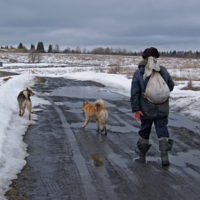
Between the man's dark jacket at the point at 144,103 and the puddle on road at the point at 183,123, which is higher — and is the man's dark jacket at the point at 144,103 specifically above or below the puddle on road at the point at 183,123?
above

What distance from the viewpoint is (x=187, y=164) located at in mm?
4492

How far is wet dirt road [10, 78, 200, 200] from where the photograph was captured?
3.36 m

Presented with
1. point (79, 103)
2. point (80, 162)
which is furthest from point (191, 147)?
point (79, 103)

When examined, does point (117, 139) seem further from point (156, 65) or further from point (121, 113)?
point (121, 113)

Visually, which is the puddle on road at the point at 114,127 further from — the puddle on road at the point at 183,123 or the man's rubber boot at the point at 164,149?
the man's rubber boot at the point at 164,149

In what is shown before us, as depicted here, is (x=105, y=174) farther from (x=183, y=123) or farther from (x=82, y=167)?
(x=183, y=123)

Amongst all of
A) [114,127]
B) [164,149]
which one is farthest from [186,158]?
[114,127]

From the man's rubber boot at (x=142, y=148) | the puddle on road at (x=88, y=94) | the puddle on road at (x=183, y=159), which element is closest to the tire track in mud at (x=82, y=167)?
the man's rubber boot at (x=142, y=148)

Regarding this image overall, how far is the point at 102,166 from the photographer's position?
4.32 m

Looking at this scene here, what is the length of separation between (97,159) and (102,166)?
38 cm

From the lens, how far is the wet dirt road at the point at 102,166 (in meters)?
3.36

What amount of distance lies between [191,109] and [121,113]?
9.53ft

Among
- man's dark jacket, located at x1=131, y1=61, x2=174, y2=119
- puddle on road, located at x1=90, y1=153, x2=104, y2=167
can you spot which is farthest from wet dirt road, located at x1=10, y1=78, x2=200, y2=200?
man's dark jacket, located at x1=131, y1=61, x2=174, y2=119

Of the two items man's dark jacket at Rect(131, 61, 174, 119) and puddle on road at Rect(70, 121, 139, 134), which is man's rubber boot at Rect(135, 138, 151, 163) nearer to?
man's dark jacket at Rect(131, 61, 174, 119)
